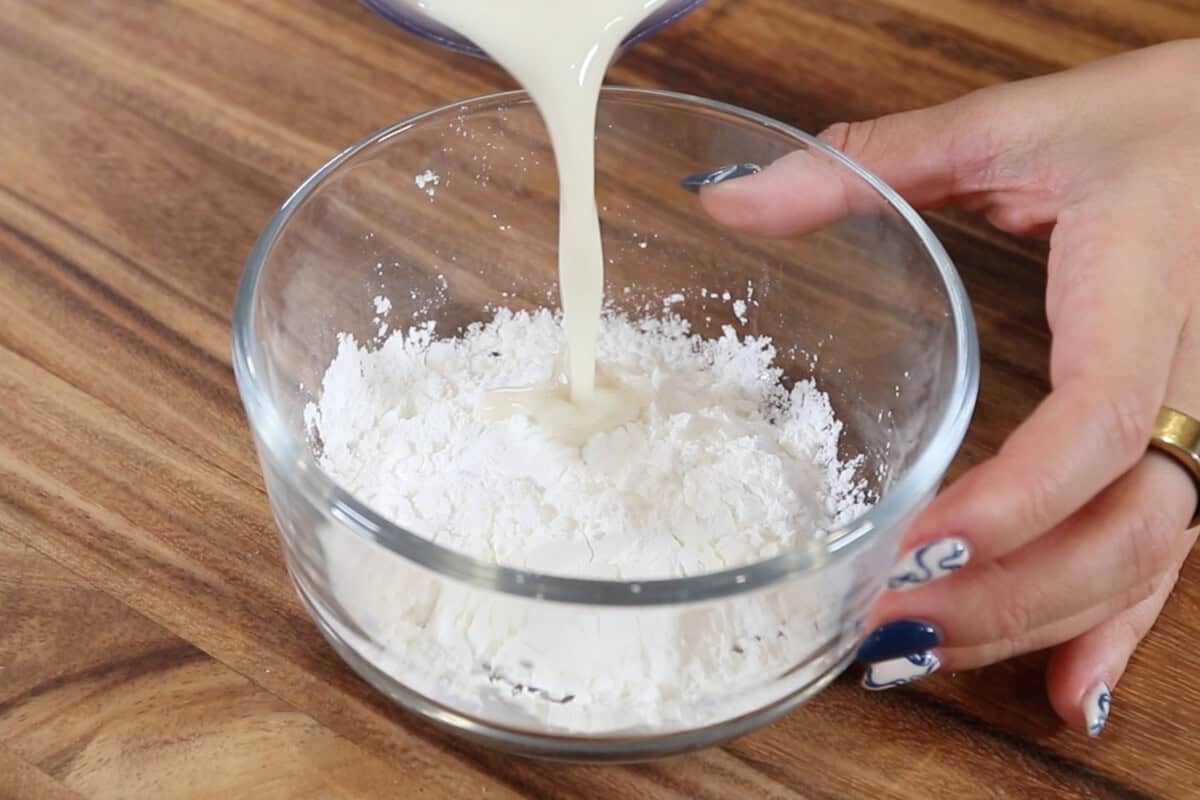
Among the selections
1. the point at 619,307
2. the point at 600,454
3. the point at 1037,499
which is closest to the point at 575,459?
the point at 600,454

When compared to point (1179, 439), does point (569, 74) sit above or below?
above

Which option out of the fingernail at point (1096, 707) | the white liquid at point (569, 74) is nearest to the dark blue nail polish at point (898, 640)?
the fingernail at point (1096, 707)

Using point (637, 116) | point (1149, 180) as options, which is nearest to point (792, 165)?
point (637, 116)

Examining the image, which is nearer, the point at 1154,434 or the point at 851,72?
the point at 1154,434

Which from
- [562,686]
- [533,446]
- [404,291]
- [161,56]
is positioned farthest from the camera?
[161,56]

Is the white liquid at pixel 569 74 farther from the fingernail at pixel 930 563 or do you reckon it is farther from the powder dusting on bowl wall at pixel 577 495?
the fingernail at pixel 930 563

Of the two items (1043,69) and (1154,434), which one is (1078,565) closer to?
(1154,434)

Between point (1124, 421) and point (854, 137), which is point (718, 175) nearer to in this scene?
point (854, 137)
